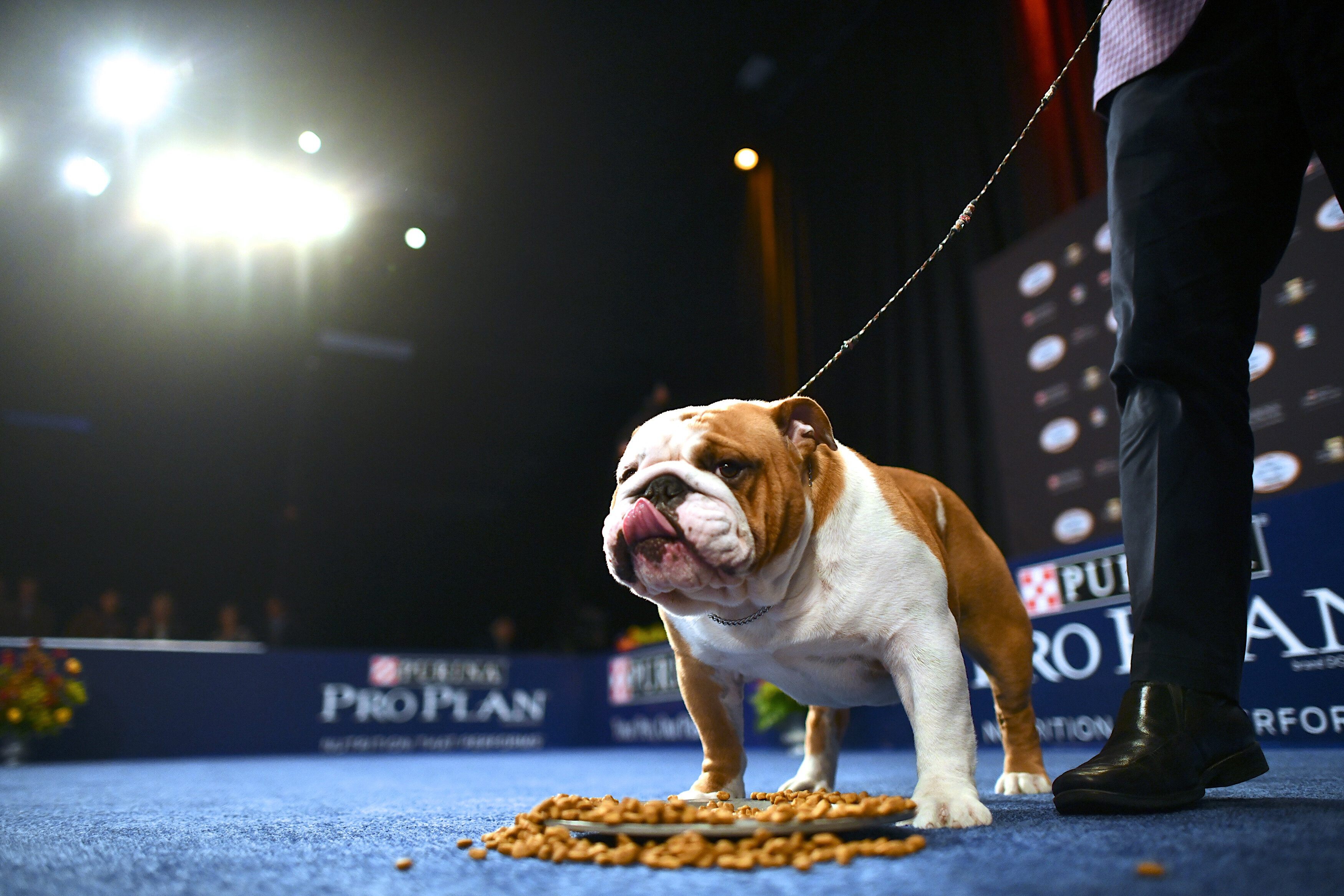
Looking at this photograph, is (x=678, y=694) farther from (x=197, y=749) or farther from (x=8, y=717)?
(x=8, y=717)

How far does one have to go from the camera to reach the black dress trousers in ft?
4.00

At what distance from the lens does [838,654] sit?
137 centimetres

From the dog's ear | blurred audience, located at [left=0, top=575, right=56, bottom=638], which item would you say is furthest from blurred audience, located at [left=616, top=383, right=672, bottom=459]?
the dog's ear

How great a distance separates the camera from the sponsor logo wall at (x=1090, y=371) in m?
3.09

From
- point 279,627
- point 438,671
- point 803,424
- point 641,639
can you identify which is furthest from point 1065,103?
point 279,627

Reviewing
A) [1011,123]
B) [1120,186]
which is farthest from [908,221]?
[1120,186]

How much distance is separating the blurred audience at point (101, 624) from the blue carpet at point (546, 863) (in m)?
6.78

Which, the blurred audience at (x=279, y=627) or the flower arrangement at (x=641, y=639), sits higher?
the blurred audience at (x=279, y=627)

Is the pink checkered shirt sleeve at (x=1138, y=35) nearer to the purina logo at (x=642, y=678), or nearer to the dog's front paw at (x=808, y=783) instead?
the dog's front paw at (x=808, y=783)

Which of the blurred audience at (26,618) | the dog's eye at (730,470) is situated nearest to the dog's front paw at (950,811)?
the dog's eye at (730,470)

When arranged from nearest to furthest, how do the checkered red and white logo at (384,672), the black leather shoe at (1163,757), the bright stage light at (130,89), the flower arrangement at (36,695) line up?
the black leather shoe at (1163,757) → the flower arrangement at (36,695) → the bright stage light at (130,89) → the checkered red and white logo at (384,672)

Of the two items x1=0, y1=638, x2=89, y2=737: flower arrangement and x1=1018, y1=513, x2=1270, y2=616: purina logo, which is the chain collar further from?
x1=0, y1=638, x2=89, y2=737: flower arrangement

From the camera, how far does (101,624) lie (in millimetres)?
7961

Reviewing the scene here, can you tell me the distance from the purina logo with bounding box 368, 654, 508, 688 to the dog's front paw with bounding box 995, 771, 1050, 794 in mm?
5838
